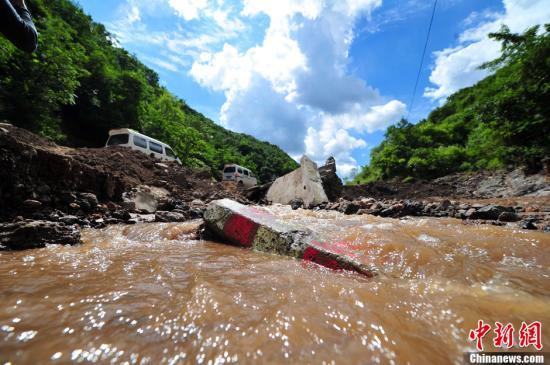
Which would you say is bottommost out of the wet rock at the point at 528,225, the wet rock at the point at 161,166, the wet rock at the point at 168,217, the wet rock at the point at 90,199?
the wet rock at the point at 90,199

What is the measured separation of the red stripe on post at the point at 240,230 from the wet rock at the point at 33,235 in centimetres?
185

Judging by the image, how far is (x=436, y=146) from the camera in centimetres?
1959

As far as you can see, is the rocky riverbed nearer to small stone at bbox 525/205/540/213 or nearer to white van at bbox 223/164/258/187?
small stone at bbox 525/205/540/213

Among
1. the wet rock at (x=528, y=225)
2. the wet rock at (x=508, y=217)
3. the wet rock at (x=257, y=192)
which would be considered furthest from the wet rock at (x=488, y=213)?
the wet rock at (x=257, y=192)

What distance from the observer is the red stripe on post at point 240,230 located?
10.9 feet

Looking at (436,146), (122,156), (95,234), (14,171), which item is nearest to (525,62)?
(436,146)

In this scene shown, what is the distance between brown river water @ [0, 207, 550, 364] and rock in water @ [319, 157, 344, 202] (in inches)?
359

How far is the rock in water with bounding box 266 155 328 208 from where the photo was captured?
30.6 ft

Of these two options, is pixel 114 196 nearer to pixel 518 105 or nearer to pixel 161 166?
pixel 161 166

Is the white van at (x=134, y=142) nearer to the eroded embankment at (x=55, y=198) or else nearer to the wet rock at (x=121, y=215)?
the eroded embankment at (x=55, y=198)

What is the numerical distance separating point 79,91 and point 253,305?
72.8ft

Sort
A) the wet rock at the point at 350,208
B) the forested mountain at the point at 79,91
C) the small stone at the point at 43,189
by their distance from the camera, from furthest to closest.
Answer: the forested mountain at the point at 79,91
the wet rock at the point at 350,208
the small stone at the point at 43,189

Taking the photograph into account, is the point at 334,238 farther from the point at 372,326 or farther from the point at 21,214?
the point at 21,214

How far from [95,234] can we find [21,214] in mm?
1132
